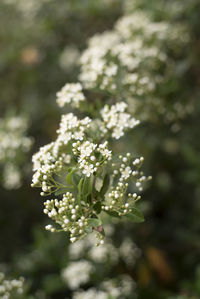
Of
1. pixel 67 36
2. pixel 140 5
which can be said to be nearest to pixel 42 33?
pixel 67 36

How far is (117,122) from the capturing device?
2857 mm

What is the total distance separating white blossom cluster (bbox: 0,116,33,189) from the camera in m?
4.43

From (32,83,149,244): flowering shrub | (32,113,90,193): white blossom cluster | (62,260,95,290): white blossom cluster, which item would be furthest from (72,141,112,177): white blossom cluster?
(62,260,95,290): white blossom cluster

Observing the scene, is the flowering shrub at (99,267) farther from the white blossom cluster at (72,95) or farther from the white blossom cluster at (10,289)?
the white blossom cluster at (72,95)

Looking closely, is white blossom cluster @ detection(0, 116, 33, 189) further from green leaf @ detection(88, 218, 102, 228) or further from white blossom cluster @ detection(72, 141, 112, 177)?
green leaf @ detection(88, 218, 102, 228)

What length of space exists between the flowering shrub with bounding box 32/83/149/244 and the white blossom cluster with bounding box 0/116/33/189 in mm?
1697

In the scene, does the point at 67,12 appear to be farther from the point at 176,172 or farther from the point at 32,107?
the point at 176,172

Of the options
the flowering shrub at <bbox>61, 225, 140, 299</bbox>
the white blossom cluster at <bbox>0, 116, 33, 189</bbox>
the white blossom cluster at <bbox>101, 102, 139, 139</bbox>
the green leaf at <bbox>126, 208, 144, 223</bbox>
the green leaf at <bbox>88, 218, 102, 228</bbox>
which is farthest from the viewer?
the white blossom cluster at <bbox>0, 116, 33, 189</bbox>

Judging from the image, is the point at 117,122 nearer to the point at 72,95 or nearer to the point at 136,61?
the point at 72,95

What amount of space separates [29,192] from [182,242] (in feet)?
9.14

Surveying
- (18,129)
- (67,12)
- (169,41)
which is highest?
(67,12)

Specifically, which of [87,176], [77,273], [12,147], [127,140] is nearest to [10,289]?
[77,273]

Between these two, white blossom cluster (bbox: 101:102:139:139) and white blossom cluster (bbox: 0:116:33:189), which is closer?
white blossom cluster (bbox: 101:102:139:139)

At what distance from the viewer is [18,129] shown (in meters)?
4.67
